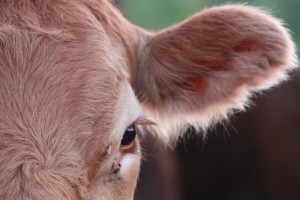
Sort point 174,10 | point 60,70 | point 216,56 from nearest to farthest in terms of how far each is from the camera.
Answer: point 60,70 < point 216,56 < point 174,10

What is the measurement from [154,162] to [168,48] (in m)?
4.58

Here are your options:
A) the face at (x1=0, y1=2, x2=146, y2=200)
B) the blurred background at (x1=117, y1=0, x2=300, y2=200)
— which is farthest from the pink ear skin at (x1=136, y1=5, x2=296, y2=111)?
→ the blurred background at (x1=117, y1=0, x2=300, y2=200)

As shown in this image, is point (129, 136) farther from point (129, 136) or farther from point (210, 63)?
point (210, 63)

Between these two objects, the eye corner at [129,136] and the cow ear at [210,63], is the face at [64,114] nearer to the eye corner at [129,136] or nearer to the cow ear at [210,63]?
the eye corner at [129,136]

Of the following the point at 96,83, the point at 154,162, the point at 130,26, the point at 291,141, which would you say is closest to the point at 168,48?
the point at 130,26

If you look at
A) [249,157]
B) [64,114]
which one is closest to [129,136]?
[64,114]

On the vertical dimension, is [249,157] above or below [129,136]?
below

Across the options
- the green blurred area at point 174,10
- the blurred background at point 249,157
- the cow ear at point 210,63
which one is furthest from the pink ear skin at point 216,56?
the green blurred area at point 174,10

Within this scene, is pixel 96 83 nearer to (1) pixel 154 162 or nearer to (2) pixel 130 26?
(2) pixel 130 26

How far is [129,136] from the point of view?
148 inches

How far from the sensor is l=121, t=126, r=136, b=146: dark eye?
12.2 feet

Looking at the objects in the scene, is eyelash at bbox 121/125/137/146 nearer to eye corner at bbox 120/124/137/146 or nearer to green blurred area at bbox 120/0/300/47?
eye corner at bbox 120/124/137/146

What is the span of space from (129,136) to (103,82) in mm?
294

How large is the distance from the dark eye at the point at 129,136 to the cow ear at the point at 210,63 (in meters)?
0.81
